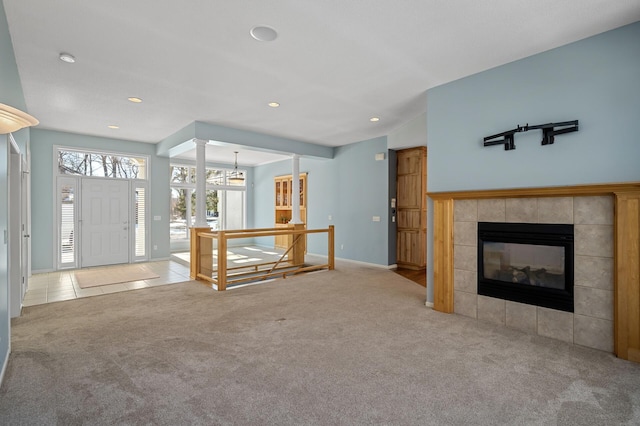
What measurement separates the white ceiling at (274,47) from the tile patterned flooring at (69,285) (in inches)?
109

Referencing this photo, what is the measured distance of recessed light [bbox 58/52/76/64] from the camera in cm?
316

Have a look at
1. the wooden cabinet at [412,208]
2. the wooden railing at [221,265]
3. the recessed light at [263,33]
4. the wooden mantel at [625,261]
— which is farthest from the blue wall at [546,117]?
the wooden railing at [221,265]

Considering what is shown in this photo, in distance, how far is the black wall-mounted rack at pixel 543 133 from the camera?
2.93 metres

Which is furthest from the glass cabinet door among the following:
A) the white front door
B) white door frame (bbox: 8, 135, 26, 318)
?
white door frame (bbox: 8, 135, 26, 318)

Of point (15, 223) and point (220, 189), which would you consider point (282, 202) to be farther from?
point (15, 223)

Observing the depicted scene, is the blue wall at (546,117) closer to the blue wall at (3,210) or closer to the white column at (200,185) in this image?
the white column at (200,185)

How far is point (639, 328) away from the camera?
2.57 m

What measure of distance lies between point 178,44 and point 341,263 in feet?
17.5

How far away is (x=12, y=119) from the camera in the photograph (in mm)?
1901

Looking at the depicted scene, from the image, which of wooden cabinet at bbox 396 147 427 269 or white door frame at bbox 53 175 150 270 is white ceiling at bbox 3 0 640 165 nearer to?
wooden cabinet at bbox 396 147 427 269

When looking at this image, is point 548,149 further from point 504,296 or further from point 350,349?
point 350,349

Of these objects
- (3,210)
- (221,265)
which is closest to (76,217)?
(221,265)

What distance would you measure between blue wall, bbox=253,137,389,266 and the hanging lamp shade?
5.64 metres

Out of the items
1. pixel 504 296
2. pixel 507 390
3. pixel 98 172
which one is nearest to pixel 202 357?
pixel 507 390
